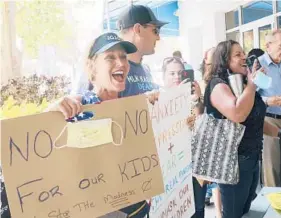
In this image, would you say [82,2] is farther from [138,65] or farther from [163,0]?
[163,0]

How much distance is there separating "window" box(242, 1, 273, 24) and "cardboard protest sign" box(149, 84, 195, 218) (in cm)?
131

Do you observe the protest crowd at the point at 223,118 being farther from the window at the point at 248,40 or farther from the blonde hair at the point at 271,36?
the blonde hair at the point at 271,36

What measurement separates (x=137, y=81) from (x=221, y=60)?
88cm

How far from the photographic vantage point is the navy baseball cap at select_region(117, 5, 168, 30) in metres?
1.16

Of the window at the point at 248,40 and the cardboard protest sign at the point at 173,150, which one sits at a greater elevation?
the window at the point at 248,40

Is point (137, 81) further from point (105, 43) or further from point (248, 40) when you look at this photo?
point (248, 40)

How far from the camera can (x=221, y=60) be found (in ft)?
6.01

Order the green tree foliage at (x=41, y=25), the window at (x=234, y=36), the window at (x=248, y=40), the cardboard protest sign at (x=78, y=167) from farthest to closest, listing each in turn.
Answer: the window at (x=248, y=40) → the window at (x=234, y=36) → the green tree foliage at (x=41, y=25) → the cardboard protest sign at (x=78, y=167)

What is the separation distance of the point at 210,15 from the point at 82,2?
1212 millimetres

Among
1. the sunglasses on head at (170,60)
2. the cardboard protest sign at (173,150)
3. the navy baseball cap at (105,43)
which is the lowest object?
the cardboard protest sign at (173,150)

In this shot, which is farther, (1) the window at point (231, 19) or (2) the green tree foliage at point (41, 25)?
(1) the window at point (231, 19)

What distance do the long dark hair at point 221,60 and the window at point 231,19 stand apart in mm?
432

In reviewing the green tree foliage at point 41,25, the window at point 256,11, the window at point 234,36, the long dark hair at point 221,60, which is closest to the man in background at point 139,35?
the green tree foliage at point 41,25

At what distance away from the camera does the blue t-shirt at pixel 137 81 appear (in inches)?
41.3
